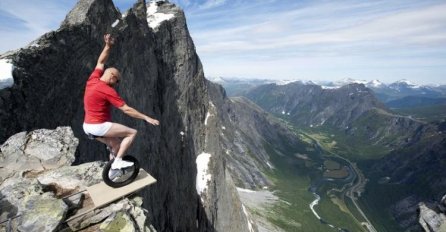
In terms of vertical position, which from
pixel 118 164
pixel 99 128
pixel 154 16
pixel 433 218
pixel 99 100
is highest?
pixel 154 16

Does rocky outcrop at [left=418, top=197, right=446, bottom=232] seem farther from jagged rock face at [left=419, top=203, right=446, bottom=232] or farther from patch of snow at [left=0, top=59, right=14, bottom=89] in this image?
patch of snow at [left=0, top=59, right=14, bottom=89]

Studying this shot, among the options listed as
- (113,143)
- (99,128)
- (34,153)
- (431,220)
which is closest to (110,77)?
(99,128)

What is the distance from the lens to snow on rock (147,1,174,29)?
76875 millimetres

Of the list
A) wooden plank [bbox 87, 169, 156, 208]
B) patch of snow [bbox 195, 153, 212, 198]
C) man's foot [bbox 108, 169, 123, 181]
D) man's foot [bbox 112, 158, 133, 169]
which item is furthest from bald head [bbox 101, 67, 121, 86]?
patch of snow [bbox 195, 153, 212, 198]

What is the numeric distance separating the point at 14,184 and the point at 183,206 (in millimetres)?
54649

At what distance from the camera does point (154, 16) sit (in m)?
81.4

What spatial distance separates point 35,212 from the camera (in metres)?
15.8

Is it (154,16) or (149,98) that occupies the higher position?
(154,16)

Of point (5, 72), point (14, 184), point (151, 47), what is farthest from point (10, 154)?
point (151, 47)

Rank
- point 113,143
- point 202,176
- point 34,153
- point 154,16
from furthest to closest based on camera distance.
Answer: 1. point 154,16
2. point 202,176
3. point 34,153
4. point 113,143

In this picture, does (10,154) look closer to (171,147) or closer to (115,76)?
(115,76)

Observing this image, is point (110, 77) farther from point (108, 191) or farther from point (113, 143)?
point (108, 191)

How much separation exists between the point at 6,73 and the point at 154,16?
57267mm

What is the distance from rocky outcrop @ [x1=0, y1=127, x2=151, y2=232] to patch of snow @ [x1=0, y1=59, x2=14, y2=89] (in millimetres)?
7760
